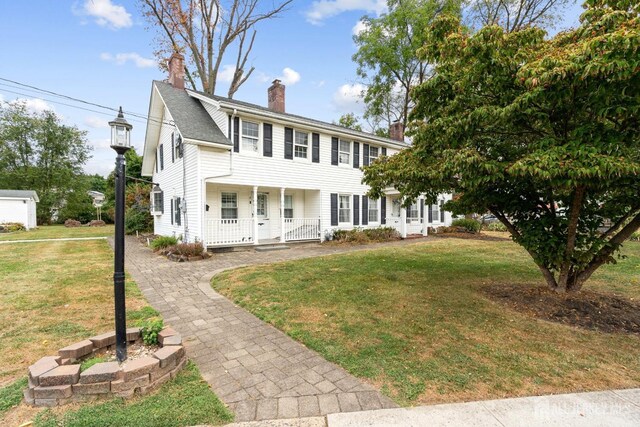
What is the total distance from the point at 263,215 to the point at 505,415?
1109cm

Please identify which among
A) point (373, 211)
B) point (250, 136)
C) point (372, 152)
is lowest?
point (373, 211)

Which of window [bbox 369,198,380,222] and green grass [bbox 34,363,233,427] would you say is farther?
window [bbox 369,198,380,222]

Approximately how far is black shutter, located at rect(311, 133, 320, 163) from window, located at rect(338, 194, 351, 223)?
232cm

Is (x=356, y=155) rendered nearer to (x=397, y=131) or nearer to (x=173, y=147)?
(x=397, y=131)

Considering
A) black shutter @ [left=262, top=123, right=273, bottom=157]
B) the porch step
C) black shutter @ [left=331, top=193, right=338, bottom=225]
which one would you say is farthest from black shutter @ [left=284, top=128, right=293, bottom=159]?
the porch step

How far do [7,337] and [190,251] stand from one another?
5.48 metres

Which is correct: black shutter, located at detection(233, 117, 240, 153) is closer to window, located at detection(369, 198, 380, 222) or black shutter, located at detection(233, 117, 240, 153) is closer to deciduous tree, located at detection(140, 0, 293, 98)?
window, located at detection(369, 198, 380, 222)

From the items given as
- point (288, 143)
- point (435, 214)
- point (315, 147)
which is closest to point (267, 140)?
point (288, 143)

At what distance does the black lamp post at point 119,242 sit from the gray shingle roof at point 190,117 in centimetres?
711

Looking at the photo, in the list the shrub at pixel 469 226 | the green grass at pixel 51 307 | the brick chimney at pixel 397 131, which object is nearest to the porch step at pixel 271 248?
the green grass at pixel 51 307

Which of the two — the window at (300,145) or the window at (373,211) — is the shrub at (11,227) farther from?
the window at (373,211)

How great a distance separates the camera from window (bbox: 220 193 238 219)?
1139 centimetres

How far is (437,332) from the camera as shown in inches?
147

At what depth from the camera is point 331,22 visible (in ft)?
48.4
